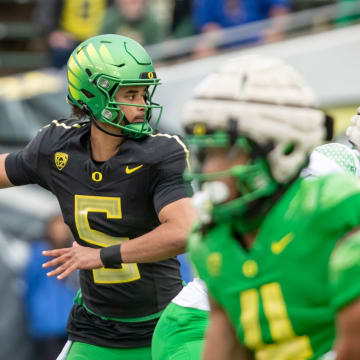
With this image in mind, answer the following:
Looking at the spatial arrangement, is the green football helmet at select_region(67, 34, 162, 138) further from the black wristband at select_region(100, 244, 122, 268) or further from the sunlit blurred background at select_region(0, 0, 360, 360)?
the sunlit blurred background at select_region(0, 0, 360, 360)

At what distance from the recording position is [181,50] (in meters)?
8.59

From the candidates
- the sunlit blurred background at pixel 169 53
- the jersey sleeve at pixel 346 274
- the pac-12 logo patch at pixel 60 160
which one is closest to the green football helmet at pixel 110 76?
the pac-12 logo patch at pixel 60 160

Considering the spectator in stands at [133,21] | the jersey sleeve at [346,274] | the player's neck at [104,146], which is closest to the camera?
the jersey sleeve at [346,274]

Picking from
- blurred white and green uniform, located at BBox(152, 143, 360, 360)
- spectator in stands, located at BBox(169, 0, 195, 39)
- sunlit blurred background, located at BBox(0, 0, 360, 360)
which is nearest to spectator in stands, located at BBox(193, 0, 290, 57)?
sunlit blurred background, located at BBox(0, 0, 360, 360)

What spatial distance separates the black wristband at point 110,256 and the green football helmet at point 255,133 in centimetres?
131

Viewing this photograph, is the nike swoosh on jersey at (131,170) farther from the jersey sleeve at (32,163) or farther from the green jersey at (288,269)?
the green jersey at (288,269)

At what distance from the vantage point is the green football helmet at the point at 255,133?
228 cm

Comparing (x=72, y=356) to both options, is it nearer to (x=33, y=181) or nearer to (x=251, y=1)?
(x=33, y=181)

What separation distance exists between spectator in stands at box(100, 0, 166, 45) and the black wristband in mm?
4688

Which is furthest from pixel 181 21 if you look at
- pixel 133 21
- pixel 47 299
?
pixel 47 299

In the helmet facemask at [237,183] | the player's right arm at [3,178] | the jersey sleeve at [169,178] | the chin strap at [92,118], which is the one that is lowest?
the player's right arm at [3,178]

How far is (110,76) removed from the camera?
3871 millimetres

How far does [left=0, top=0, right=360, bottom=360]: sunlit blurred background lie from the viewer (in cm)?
790

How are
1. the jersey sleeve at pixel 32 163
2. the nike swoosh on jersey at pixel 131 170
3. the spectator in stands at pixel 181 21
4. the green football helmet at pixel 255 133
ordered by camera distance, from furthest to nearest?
1. the spectator in stands at pixel 181 21
2. the jersey sleeve at pixel 32 163
3. the nike swoosh on jersey at pixel 131 170
4. the green football helmet at pixel 255 133
